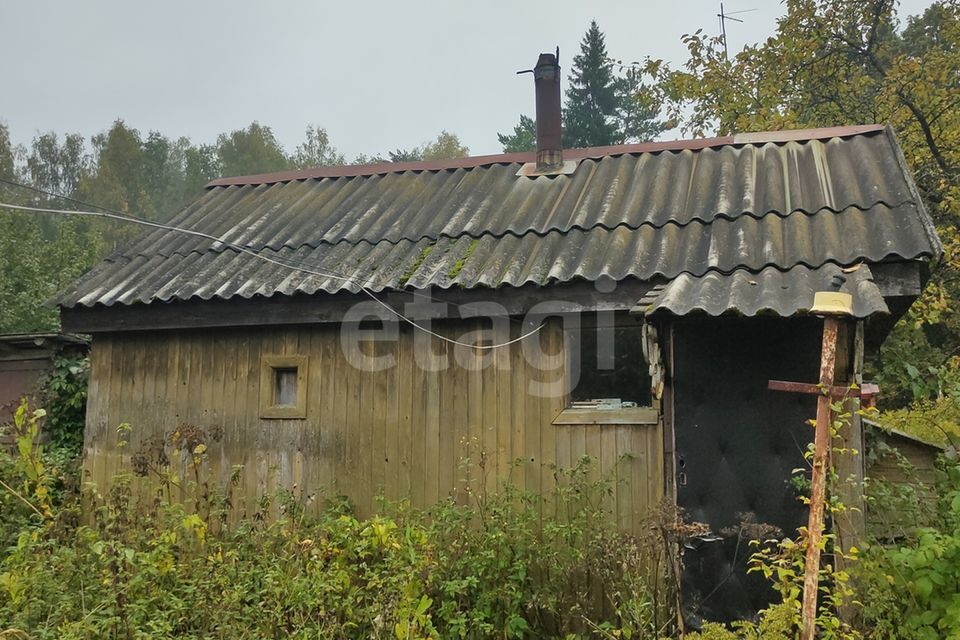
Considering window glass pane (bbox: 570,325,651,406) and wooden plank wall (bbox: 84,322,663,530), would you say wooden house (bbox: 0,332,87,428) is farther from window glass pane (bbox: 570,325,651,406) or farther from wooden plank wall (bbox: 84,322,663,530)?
window glass pane (bbox: 570,325,651,406)

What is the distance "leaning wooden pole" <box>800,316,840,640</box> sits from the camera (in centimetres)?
362

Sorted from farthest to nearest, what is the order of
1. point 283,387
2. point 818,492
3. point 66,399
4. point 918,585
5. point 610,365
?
1. point 66,399
2. point 283,387
3. point 610,365
4. point 918,585
5. point 818,492

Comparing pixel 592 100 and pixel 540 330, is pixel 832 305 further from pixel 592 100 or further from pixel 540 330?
pixel 592 100

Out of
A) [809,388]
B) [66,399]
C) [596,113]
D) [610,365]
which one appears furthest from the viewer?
[596,113]

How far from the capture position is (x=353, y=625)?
184 inches

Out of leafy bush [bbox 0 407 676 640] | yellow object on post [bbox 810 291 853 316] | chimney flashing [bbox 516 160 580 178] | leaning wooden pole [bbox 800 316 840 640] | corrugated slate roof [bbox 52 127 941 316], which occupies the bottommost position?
leafy bush [bbox 0 407 676 640]

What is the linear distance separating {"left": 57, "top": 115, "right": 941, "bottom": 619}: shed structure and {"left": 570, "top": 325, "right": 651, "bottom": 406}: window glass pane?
2cm

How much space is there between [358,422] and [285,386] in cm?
89

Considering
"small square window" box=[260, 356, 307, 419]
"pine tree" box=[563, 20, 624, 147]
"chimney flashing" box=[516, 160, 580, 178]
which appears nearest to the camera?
"small square window" box=[260, 356, 307, 419]

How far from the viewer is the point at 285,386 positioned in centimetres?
715

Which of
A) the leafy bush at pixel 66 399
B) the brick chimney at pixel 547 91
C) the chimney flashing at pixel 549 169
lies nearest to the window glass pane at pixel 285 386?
the leafy bush at pixel 66 399

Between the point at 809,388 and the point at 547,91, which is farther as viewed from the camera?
the point at 547,91

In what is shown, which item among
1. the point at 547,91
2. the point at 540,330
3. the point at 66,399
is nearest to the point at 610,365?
the point at 540,330

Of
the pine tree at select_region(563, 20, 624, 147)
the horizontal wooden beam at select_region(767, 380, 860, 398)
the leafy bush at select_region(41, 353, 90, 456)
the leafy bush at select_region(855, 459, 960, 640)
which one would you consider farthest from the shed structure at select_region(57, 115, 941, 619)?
the pine tree at select_region(563, 20, 624, 147)
